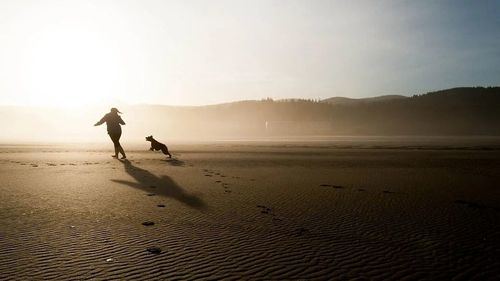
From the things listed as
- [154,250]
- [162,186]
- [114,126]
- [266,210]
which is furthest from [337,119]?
[154,250]

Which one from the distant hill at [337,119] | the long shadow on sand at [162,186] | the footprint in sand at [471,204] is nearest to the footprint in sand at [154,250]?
the long shadow on sand at [162,186]

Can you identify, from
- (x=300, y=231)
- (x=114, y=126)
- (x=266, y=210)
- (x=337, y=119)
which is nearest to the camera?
(x=300, y=231)

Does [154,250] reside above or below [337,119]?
below

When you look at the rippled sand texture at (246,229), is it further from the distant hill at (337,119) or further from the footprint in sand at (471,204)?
the distant hill at (337,119)

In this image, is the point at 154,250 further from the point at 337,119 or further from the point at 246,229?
the point at 337,119

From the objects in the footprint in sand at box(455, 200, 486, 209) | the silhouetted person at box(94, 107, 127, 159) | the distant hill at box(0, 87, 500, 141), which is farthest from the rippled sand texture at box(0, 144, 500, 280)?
the distant hill at box(0, 87, 500, 141)

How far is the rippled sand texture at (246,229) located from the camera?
170 inches

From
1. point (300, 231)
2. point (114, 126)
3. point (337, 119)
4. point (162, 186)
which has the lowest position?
point (300, 231)

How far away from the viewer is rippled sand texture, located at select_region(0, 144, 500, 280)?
431 centimetres

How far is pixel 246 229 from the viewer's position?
5980 millimetres

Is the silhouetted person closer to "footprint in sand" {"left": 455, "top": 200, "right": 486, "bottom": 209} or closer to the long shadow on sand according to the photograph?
the long shadow on sand

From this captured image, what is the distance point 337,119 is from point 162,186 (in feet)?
286

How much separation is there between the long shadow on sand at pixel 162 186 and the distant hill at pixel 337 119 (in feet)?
158

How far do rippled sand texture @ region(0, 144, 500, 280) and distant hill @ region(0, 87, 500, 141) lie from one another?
51.1 metres
